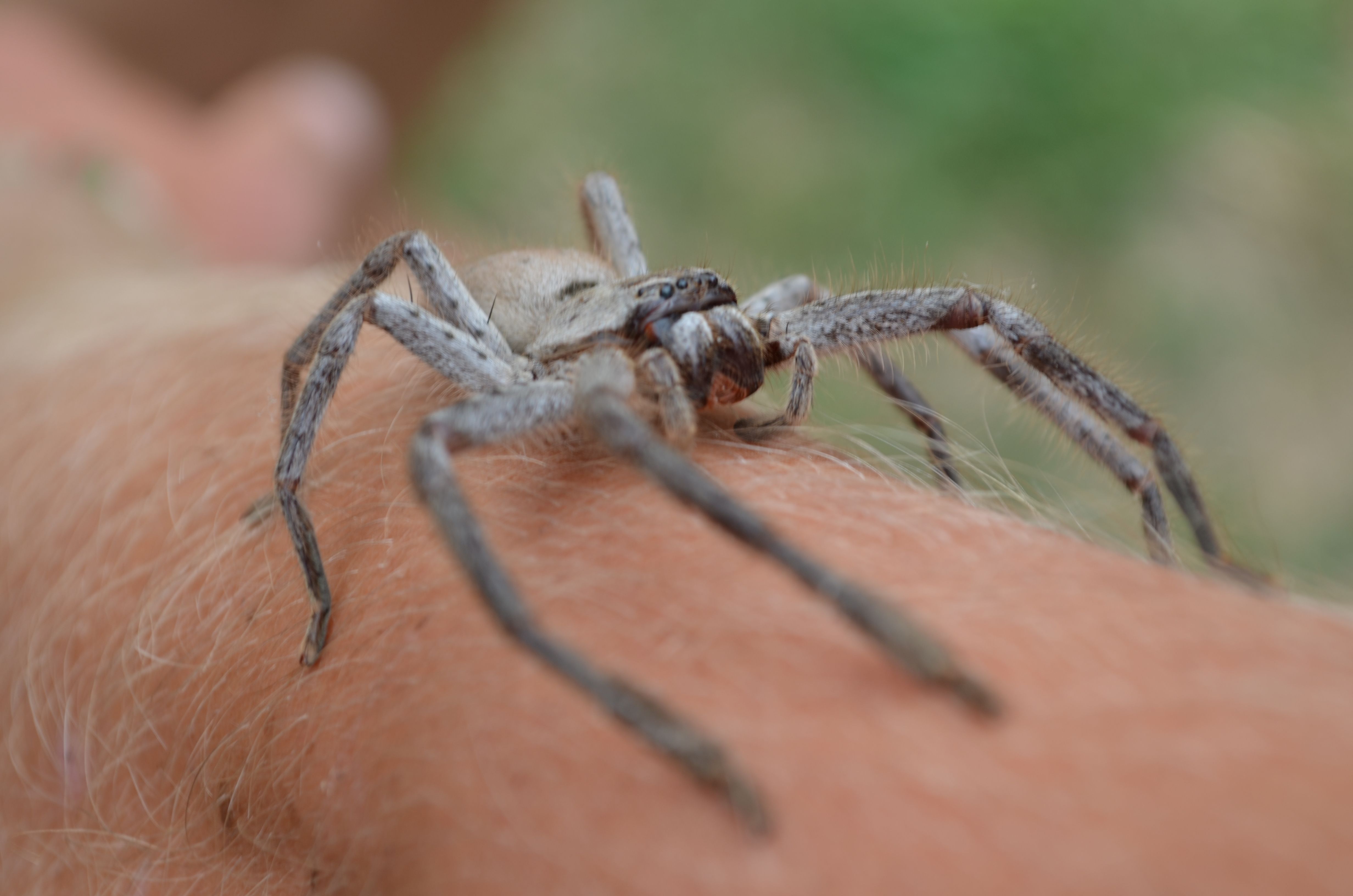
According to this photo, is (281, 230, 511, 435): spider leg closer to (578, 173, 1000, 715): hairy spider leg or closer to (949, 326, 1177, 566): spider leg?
(578, 173, 1000, 715): hairy spider leg

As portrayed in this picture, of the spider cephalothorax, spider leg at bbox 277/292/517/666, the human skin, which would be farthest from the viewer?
spider leg at bbox 277/292/517/666

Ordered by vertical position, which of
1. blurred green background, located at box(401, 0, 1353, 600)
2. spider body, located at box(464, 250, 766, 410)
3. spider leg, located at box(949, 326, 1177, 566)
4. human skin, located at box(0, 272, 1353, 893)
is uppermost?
blurred green background, located at box(401, 0, 1353, 600)

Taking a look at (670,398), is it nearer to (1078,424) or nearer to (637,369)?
(637,369)

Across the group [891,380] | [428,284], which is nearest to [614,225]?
[428,284]

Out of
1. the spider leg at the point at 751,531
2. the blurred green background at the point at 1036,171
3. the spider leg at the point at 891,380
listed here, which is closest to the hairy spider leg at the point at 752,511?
the spider leg at the point at 751,531


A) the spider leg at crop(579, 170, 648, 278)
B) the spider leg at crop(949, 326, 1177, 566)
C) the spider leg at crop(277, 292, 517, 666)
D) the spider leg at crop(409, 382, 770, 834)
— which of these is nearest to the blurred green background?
the spider leg at crop(579, 170, 648, 278)

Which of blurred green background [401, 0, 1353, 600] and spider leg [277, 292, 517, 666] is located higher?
blurred green background [401, 0, 1353, 600]

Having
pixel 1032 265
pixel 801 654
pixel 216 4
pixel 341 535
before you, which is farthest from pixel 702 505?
pixel 216 4
